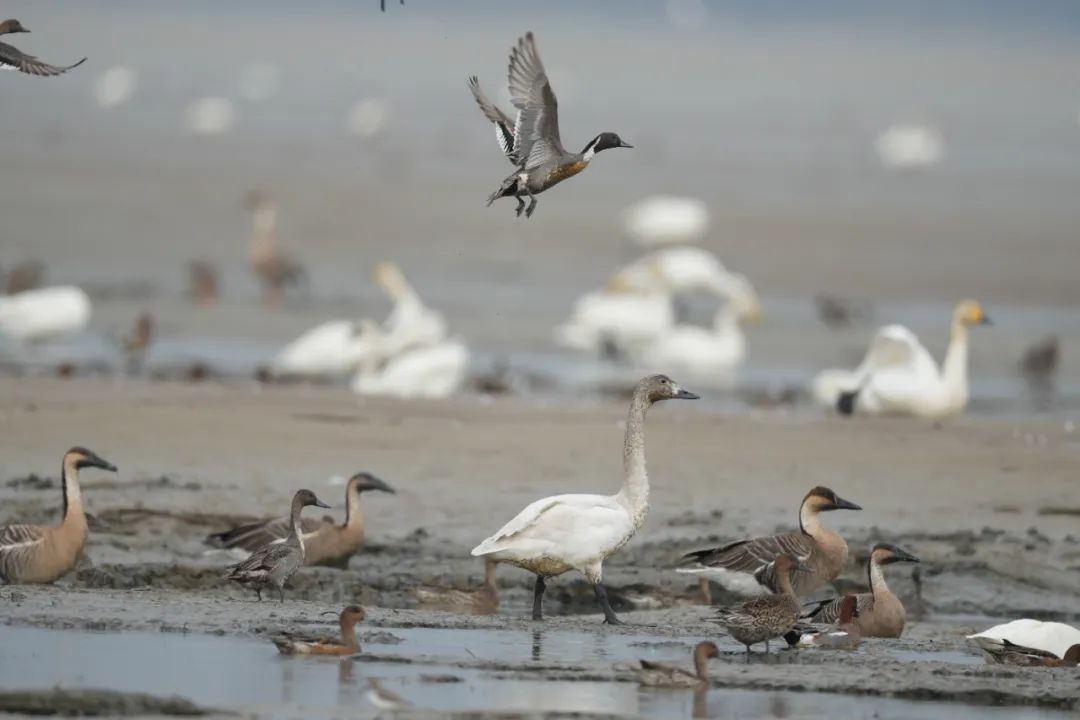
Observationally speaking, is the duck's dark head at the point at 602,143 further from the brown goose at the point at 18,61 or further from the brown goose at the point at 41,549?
the brown goose at the point at 41,549

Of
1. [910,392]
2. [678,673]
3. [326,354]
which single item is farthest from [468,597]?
[326,354]

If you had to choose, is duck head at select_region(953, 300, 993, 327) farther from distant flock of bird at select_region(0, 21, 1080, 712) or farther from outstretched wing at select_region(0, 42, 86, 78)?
outstretched wing at select_region(0, 42, 86, 78)

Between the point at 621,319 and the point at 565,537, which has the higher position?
the point at 621,319

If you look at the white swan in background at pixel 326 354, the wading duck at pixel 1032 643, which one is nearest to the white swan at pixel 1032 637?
the wading duck at pixel 1032 643

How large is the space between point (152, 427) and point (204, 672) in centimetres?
697

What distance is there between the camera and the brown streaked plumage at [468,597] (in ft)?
36.4

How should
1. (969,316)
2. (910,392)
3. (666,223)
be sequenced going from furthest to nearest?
(666,223) < (969,316) < (910,392)

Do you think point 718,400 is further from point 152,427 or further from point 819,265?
point 819,265

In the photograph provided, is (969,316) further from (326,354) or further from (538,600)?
(538,600)

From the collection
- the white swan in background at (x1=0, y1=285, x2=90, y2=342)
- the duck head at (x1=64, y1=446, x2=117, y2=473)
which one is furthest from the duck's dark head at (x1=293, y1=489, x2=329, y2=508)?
the white swan in background at (x1=0, y1=285, x2=90, y2=342)

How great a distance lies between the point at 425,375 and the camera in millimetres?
Result: 19297

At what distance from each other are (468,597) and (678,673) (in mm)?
2545

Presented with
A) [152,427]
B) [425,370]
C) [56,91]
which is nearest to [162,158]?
[56,91]

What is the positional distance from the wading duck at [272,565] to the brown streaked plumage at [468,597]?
2.26 feet
